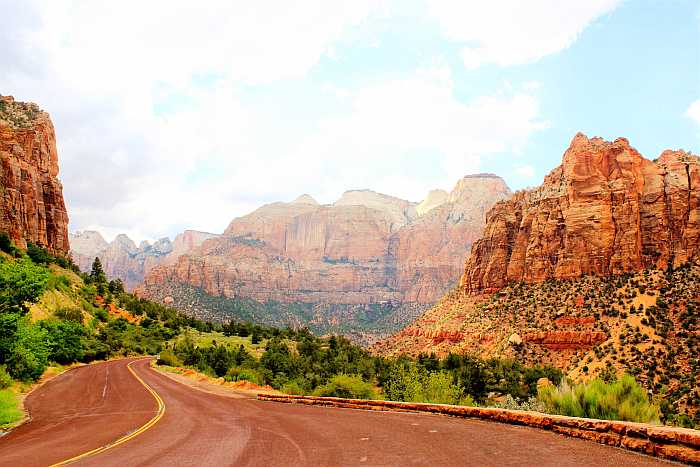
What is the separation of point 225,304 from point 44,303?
119 metres

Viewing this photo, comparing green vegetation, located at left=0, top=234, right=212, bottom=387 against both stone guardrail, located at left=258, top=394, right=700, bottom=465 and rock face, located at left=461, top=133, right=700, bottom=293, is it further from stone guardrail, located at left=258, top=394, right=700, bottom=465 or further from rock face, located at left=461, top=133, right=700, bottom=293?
rock face, located at left=461, top=133, right=700, bottom=293

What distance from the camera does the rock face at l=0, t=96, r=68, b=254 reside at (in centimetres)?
7227

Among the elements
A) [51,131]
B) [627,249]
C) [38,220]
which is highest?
[51,131]

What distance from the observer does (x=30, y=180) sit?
270ft

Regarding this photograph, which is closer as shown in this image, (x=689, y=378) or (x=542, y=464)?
(x=542, y=464)

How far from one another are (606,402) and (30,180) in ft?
308

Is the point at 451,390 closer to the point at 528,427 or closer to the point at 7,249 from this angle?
the point at 528,427

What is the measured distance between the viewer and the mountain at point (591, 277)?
56219 mm

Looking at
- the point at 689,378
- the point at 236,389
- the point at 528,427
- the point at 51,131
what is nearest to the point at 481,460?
the point at 528,427

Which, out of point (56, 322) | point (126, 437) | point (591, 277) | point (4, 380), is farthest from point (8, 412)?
point (591, 277)

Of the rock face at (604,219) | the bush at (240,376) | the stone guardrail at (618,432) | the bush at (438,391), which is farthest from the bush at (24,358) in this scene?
the rock face at (604,219)

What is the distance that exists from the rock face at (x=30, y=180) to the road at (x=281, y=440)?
63.1m

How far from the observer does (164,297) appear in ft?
522

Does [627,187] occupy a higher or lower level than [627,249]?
higher
